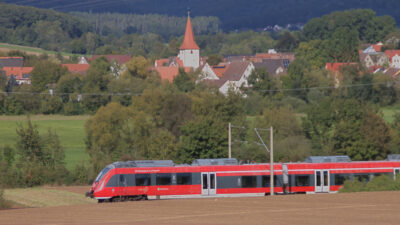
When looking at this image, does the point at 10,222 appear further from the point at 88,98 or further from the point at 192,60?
the point at 192,60

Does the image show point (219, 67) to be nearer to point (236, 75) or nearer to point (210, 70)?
point (210, 70)

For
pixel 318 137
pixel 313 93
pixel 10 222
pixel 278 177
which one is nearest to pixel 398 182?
pixel 278 177

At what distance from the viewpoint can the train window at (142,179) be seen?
38344 millimetres

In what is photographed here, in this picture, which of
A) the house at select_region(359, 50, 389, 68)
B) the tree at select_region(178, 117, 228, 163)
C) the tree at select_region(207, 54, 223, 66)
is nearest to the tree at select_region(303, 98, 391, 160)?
the tree at select_region(178, 117, 228, 163)

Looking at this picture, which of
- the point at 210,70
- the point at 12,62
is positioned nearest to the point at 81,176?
the point at 210,70

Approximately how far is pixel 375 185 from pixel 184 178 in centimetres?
963

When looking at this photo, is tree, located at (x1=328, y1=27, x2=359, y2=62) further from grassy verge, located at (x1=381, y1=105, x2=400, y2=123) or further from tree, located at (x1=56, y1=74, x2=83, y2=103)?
tree, located at (x1=56, y1=74, x2=83, y2=103)

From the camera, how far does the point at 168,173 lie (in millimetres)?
38938

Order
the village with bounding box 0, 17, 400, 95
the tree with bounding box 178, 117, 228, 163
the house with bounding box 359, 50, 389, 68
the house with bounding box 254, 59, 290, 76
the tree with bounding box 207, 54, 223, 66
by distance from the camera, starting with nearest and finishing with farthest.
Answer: the tree with bounding box 178, 117, 228, 163 < the village with bounding box 0, 17, 400, 95 < the house with bounding box 254, 59, 290, 76 < the house with bounding box 359, 50, 389, 68 < the tree with bounding box 207, 54, 223, 66

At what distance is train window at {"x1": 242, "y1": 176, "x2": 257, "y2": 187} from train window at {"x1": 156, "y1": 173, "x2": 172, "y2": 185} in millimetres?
4093

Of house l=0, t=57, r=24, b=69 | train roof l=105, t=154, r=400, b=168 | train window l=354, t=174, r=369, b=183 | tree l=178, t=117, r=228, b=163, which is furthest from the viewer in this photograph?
house l=0, t=57, r=24, b=69

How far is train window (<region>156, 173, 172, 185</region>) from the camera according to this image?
1526 inches

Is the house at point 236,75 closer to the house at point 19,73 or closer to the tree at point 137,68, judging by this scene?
the tree at point 137,68

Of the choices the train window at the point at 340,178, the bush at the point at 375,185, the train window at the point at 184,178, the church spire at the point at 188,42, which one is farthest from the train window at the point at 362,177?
the church spire at the point at 188,42
